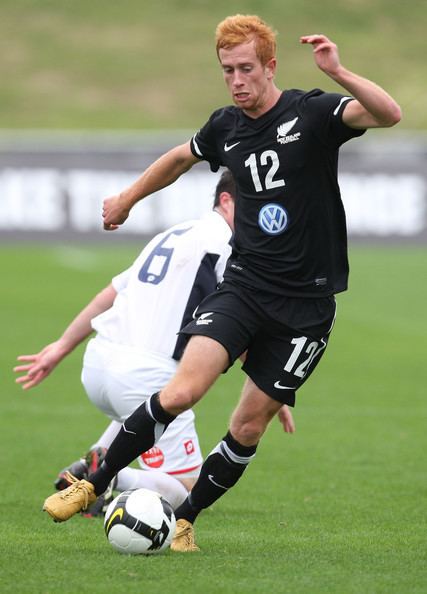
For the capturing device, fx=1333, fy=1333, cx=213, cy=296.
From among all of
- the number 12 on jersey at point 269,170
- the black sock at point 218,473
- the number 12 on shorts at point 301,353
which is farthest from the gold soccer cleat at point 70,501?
the number 12 on jersey at point 269,170

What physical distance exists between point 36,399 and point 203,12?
122ft

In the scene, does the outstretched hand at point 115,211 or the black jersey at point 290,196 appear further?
the outstretched hand at point 115,211

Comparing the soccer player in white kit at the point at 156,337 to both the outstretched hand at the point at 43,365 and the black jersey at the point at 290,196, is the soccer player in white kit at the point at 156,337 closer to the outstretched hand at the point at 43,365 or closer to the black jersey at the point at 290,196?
the outstretched hand at the point at 43,365

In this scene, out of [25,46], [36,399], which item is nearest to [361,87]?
[36,399]

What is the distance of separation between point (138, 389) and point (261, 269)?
53.3 inches

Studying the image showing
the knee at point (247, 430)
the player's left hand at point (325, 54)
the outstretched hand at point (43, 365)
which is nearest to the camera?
the player's left hand at point (325, 54)

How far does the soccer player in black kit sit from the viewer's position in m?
6.06

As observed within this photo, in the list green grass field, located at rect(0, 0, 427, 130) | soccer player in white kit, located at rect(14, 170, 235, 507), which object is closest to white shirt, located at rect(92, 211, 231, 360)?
soccer player in white kit, located at rect(14, 170, 235, 507)

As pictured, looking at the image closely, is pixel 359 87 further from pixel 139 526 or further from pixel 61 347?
pixel 61 347

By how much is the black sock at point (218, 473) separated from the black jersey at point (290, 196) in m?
0.79

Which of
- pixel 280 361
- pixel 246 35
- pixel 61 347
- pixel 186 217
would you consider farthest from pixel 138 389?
pixel 186 217

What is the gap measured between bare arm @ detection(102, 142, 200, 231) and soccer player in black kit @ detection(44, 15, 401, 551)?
0.27m

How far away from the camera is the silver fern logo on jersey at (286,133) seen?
617 cm

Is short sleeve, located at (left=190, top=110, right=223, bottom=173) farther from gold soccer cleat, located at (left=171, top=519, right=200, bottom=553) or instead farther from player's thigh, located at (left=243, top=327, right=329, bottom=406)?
gold soccer cleat, located at (left=171, top=519, right=200, bottom=553)
